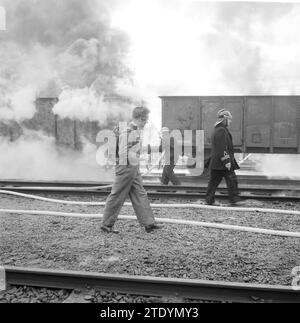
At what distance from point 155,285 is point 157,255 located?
91cm

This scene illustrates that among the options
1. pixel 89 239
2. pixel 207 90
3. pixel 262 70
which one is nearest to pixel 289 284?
pixel 89 239

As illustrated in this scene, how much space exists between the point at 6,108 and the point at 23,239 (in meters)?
9.32

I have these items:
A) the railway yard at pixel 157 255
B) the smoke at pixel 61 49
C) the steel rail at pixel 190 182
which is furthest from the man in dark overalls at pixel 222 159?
the smoke at pixel 61 49

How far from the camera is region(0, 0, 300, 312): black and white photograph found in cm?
335

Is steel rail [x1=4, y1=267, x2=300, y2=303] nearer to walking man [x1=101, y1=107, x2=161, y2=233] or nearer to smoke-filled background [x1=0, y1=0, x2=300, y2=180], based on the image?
walking man [x1=101, y1=107, x2=161, y2=233]

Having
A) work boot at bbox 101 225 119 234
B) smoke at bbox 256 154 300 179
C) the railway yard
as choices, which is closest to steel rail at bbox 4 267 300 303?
the railway yard

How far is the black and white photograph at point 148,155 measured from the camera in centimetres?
335

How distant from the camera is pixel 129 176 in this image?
4688 millimetres

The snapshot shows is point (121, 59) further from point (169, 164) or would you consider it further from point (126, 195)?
point (126, 195)

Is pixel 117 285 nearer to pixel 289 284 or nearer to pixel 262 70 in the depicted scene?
pixel 289 284

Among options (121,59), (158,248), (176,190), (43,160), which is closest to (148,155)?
(43,160)

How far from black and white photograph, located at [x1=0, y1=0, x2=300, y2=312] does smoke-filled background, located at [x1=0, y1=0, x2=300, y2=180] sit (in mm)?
62

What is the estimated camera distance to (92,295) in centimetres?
314

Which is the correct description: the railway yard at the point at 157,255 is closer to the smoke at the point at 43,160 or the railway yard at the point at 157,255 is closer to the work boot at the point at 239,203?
the work boot at the point at 239,203
